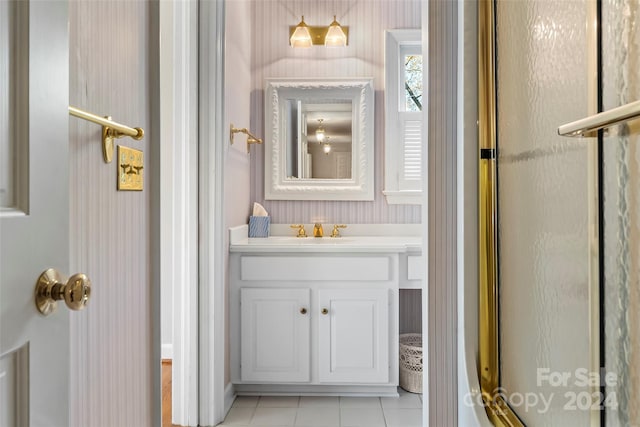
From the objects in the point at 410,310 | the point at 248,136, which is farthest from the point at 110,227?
the point at 410,310

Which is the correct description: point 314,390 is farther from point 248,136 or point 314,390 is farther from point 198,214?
point 248,136

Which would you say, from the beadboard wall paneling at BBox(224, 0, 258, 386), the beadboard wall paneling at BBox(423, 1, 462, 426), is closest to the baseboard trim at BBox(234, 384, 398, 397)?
the beadboard wall paneling at BBox(224, 0, 258, 386)

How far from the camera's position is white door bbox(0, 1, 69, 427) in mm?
566

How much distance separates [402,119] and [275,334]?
4.97 feet

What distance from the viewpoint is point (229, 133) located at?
217cm

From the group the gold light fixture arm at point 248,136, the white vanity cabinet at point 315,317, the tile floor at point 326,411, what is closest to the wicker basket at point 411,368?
the tile floor at point 326,411

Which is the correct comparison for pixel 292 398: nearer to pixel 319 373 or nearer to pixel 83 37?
pixel 319 373

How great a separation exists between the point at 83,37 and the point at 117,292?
2.01 feet

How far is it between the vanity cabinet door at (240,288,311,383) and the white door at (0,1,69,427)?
1.56 metres

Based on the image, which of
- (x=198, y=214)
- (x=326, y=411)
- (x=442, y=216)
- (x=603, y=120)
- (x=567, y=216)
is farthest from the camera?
(x=326, y=411)

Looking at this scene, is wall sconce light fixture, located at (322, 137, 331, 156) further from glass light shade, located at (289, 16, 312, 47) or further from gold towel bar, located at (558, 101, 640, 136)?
gold towel bar, located at (558, 101, 640, 136)

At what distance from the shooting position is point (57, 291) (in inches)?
25.3

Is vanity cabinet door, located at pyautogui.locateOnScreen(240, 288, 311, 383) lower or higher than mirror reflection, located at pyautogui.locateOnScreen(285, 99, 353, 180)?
lower

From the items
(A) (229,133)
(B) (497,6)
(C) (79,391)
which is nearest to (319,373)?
(A) (229,133)
